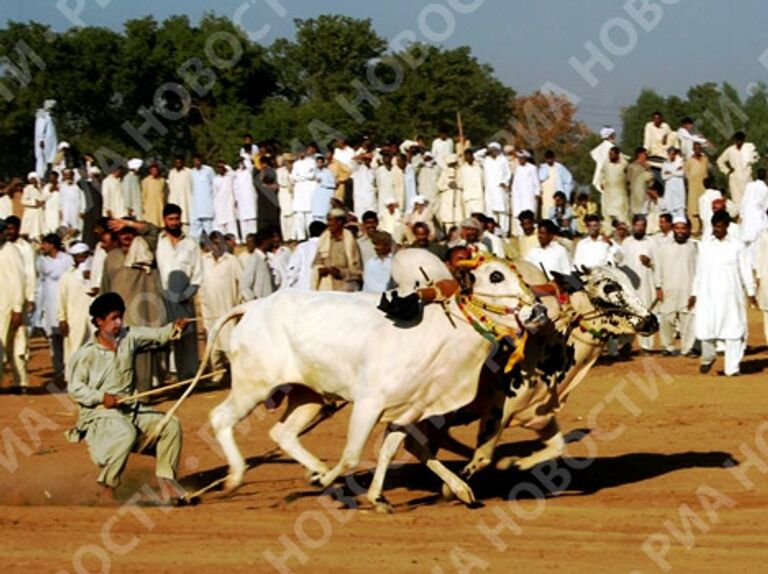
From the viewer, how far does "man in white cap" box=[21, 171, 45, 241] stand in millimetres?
29875

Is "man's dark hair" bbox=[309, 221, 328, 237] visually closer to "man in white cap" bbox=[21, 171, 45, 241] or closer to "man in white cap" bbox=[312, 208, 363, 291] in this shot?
"man in white cap" bbox=[312, 208, 363, 291]

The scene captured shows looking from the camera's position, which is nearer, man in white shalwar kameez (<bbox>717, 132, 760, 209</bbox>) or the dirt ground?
the dirt ground

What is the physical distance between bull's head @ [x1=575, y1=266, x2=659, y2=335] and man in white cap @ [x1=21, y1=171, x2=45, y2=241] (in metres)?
19.6

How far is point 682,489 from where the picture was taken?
11672mm

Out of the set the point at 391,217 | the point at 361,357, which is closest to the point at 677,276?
the point at 391,217

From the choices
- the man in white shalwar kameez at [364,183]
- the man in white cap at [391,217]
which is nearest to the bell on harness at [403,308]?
the man in white cap at [391,217]

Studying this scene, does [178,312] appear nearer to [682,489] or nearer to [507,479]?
[507,479]

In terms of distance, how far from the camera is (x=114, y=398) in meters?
11.0

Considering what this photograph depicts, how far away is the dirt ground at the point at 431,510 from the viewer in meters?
8.98

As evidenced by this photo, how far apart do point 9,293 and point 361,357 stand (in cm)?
878

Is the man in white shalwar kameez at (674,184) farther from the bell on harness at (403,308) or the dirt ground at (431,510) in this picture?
the bell on harness at (403,308)

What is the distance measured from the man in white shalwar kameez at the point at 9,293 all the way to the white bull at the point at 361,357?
25.1 feet

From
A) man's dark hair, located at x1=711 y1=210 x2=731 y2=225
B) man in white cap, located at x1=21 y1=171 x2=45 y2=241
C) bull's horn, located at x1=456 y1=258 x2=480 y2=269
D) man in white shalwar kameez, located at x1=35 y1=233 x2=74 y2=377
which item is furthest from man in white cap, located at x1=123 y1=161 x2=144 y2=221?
bull's horn, located at x1=456 y1=258 x2=480 y2=269

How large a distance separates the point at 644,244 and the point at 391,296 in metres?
10.4
